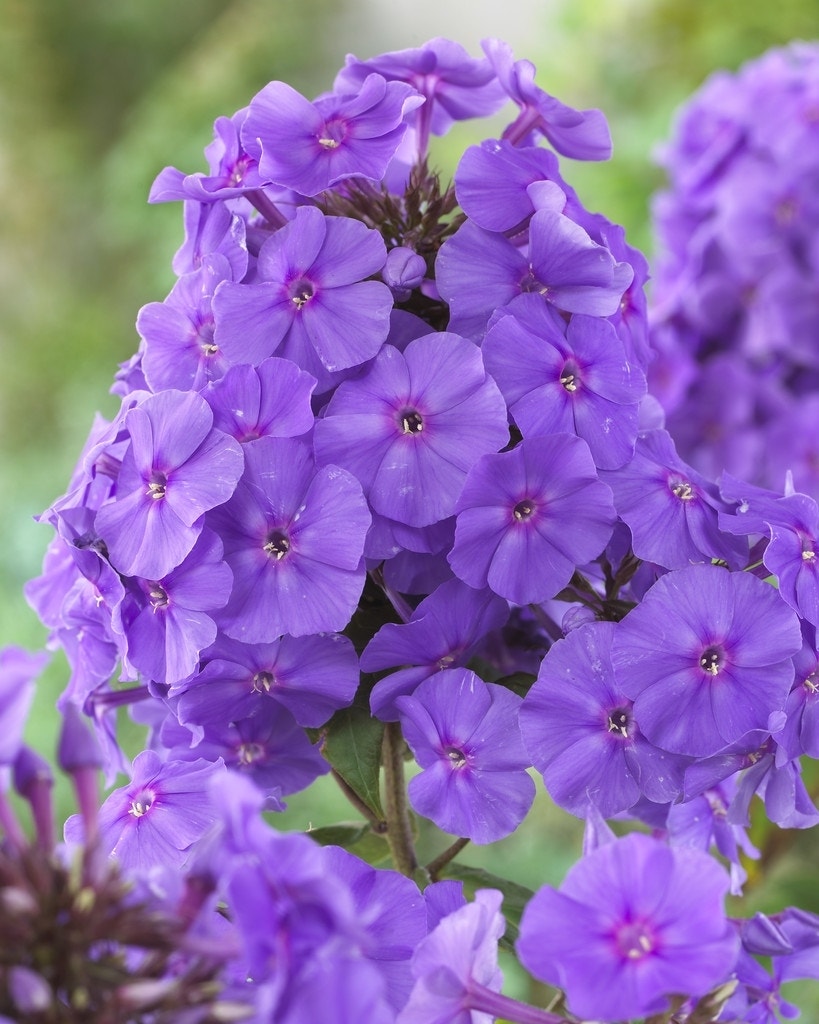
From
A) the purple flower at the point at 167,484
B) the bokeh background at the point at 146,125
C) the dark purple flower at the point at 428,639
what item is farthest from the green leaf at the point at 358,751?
the bokeh background at the point at 146,125

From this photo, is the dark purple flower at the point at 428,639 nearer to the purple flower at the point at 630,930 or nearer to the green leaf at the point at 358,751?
the green leaf at the point at 358,751

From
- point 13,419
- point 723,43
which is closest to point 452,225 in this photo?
point 723,43

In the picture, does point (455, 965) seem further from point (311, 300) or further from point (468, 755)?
point (311, 300)

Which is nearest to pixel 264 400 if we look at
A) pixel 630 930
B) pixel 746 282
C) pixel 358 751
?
pixel 358 751

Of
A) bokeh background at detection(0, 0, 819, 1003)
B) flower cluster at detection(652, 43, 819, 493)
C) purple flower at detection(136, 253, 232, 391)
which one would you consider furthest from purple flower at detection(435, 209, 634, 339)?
bokeh background at detection(0, 0, 819, 1003)

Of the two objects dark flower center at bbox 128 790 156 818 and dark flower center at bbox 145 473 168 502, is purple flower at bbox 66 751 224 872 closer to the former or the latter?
dark flower center at bbox 128 790 156 818

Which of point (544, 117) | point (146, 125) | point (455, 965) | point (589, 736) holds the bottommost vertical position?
point (455, 965)

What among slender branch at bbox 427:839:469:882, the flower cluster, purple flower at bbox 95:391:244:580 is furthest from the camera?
the flower cluster
